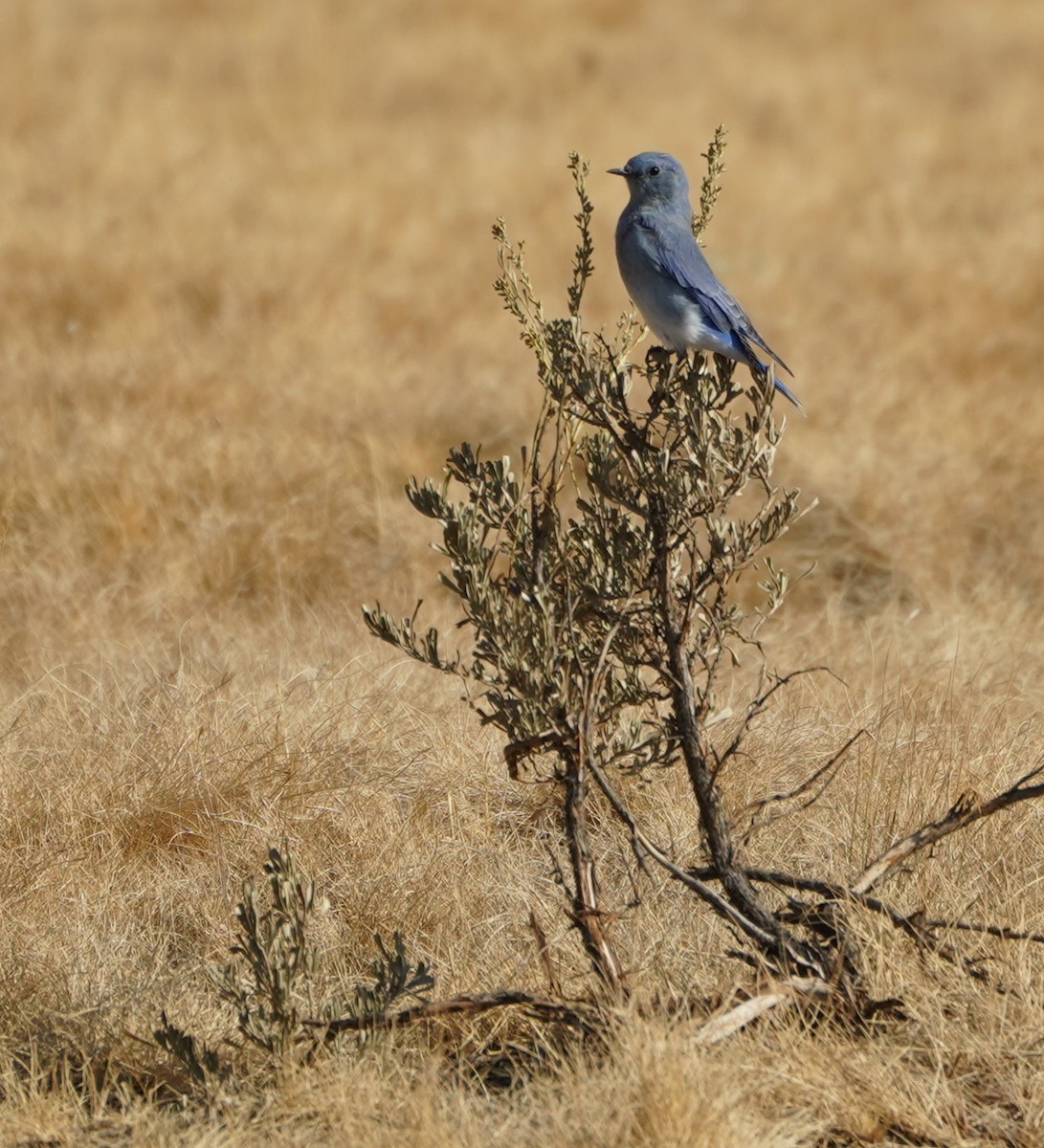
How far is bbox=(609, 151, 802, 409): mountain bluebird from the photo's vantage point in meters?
3.30

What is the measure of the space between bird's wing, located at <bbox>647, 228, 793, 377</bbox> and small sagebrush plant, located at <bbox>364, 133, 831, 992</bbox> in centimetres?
27

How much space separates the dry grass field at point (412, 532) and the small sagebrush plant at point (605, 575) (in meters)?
0.29

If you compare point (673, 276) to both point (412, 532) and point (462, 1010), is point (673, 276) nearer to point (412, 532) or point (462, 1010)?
point (462, 1010)

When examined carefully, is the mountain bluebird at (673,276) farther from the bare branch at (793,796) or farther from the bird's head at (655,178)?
the bare branch at (793,796)

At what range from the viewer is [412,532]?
19.9 feet

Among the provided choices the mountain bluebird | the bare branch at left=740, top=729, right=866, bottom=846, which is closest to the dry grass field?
the bare branch at left=740, top=729, right=866, bottom=846

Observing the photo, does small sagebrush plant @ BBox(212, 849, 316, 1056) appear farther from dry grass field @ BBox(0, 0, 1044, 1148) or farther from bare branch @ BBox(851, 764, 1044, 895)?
bare branch @ BBox(851, 764, 1044, 895)

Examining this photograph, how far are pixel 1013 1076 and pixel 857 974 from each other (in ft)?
1.06

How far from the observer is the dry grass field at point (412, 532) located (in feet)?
8.76

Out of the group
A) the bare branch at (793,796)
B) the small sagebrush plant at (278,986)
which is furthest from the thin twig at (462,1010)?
the bare branch at (793,796)

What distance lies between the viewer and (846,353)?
27.8 ft

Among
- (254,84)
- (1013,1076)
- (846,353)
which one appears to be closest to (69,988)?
(1013,1076)

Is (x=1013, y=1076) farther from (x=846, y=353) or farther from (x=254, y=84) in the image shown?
(x=254, y=84)

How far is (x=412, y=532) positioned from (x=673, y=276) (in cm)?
285
